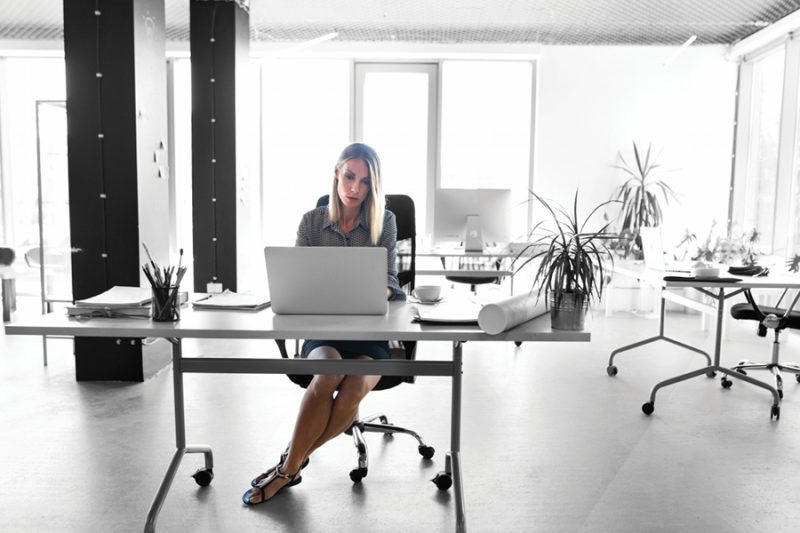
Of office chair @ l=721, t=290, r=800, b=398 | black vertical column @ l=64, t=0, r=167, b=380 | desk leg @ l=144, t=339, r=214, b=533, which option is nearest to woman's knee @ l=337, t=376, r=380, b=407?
desk leg @ l=144, t=339, r=214, b=533

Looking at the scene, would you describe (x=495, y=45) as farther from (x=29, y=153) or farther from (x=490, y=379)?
(x=29, y=153)

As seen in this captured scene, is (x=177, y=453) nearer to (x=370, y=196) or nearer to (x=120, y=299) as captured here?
(x=120, y=299)

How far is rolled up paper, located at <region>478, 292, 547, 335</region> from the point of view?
1.69m

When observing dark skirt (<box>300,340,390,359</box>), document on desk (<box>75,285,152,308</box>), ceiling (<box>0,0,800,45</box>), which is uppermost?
ceiling (<box>0,0,800,45</box>)

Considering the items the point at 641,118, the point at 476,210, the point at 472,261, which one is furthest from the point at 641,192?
the point at 476,210

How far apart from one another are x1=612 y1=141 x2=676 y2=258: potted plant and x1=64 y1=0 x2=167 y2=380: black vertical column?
465cm

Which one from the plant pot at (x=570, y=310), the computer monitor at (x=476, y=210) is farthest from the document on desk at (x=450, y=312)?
the computer monitor at (x=476, y=210)

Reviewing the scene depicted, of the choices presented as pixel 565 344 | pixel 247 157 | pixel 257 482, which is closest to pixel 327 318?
pixel 257 482

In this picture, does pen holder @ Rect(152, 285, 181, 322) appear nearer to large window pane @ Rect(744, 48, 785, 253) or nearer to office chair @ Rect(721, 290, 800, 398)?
office chair @ Rect(721, 290, 800, 398)

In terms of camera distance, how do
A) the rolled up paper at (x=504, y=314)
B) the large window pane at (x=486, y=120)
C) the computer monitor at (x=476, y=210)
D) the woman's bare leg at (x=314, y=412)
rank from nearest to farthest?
the rolled up paper at (x=504, y=314) < the woman's bare leg at (x=314, y=412) < the computer monitor at (x=476, y=210) < the large window pane at (x=486, y=120)

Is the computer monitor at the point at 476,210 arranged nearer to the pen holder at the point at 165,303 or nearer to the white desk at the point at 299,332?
the white desk at the point at 299,332

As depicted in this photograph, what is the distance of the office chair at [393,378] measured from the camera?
95.8 inches

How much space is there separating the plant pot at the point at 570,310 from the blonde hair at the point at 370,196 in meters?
0.99

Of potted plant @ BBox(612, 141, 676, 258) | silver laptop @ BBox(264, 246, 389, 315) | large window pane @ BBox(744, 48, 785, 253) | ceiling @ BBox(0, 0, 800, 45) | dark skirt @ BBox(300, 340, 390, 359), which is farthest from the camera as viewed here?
potted plant @ BBox(612, 141, 676, 258)
